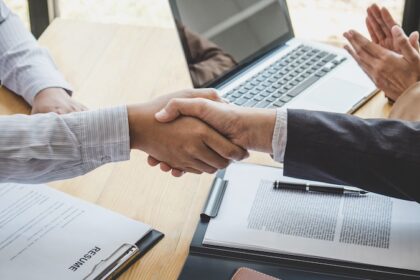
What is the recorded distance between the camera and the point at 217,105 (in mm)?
1147

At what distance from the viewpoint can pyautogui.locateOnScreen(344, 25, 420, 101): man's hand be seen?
133 cm

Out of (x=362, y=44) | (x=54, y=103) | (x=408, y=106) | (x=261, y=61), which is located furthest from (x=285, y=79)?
(x=54, y=103)

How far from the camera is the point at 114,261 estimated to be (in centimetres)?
96

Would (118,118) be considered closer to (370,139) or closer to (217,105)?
(217,105)

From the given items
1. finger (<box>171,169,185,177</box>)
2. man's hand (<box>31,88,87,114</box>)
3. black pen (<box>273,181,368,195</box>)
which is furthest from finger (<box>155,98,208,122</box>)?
man's hand (<box>31,88,87,114</box>)

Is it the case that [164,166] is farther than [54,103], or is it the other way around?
[54,103]

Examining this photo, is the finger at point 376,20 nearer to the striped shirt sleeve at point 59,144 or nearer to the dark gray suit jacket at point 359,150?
the dark gray suit jacket at point 359,150

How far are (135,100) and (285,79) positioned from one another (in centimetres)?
37

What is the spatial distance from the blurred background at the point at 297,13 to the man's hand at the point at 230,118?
1.71 metres

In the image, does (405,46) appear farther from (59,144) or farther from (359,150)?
(59,144)

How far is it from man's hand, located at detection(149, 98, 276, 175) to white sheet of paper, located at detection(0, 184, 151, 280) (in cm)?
23

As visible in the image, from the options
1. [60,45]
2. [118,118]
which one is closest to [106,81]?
[60,45]

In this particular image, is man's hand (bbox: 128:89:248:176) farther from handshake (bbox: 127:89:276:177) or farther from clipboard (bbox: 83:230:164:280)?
clipboard (bbox: 83:230:164:280)

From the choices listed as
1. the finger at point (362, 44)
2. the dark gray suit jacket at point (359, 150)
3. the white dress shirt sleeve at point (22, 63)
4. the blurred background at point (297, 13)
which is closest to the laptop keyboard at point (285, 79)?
the finger at point (362, 44)
